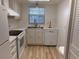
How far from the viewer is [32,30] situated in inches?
200

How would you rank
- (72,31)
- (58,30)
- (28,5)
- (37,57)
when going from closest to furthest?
1. (72,31)
2. (37,57)
3. (58,30)
4. (28,5)

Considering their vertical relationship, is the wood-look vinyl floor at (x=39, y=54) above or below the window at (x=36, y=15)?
below

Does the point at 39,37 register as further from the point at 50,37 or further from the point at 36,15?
the point at 36,15

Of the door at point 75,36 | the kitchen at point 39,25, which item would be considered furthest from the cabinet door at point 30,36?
the door at point 75,36

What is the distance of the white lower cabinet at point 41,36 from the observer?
501 centimetres

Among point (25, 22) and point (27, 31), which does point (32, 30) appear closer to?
point (27, 31)

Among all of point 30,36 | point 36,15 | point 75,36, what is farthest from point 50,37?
point 75,36

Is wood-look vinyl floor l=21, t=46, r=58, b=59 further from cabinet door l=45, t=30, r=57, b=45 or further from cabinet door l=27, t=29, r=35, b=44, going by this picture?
cabinet door l=27, t=29, r=35, b=44

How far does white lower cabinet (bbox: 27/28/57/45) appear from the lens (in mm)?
5012

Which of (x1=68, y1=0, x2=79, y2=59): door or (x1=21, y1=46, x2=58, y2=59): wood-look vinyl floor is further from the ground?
(x1=68, y1=0, x2=79, y2=59): door

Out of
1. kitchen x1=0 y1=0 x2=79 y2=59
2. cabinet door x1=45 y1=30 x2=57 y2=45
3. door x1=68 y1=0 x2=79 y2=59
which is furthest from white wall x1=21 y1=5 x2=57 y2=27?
door x1=68 y1=0 x2=79 y2=59

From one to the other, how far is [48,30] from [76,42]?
11.4 feet

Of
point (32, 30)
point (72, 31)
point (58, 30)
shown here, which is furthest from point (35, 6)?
point (72, 31)

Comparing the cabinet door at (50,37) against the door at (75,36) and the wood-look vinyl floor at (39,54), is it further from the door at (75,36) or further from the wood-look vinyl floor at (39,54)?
the door at (75,36)
